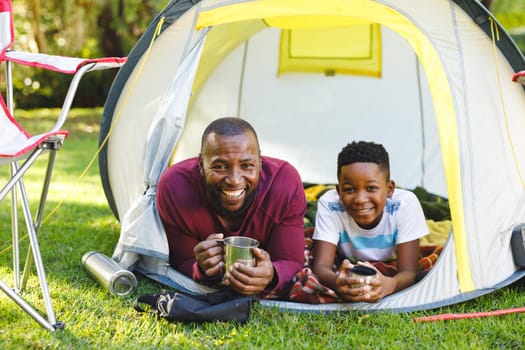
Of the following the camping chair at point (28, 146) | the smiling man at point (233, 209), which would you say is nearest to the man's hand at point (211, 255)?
the smiling man at point (233, 209)

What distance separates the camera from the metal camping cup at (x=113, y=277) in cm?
277

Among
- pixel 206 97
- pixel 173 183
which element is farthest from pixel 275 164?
pixel 206 97

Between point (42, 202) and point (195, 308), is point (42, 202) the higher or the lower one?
the higher one

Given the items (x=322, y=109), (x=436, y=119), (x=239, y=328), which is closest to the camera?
(x=239, y=328)

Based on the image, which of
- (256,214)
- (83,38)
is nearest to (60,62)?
(256,214)

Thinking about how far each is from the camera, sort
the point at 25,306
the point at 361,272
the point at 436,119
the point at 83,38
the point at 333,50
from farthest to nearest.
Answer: the point at 83,38 < the point at 333,50 < the point at 436,119 < the point at 361,272 < the point at 25,306

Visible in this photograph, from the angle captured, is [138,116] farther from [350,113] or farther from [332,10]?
[350,113]

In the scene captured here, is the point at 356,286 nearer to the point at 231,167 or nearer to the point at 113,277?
the point at 231,167

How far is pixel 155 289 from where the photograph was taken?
9.64 feet

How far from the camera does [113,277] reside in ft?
9.05

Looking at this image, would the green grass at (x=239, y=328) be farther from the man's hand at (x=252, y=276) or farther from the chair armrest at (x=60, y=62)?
the chair armrest at (x=60, y=62)

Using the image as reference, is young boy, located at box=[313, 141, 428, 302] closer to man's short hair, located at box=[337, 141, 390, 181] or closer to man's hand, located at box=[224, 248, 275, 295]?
man's short hair, located at box=[337, 141, 390, 181]

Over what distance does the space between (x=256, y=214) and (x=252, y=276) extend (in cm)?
36

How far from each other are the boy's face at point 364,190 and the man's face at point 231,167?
42 cm
